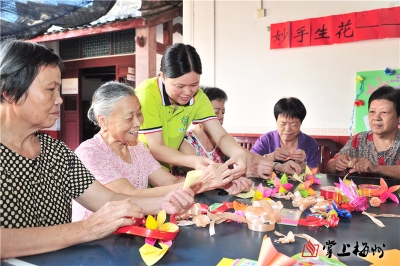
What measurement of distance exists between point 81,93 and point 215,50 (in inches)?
160

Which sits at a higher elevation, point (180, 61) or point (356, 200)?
point (180, 61)

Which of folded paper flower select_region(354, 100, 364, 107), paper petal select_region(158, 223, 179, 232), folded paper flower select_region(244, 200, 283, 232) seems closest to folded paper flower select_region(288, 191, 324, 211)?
folded paper flower select_region(244, 200, 283, 232)

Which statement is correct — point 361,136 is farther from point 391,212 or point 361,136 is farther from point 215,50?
point 215,50

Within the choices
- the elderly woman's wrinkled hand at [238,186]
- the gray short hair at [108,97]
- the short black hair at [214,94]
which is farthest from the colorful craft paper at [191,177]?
the short black hair at [214,94]

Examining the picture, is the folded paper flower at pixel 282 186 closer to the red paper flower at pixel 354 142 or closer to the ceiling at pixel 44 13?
the red paper flower at pixel 354 142

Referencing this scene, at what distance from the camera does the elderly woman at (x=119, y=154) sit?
159 centimetres

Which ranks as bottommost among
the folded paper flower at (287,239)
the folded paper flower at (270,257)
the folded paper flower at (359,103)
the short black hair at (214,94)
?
the folded paper flower at (287,239)

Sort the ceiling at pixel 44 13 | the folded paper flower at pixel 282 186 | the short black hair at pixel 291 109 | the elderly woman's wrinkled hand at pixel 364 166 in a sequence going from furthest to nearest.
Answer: the ceiling at pixel 44 13, the short black hair at pixel 291 109, the elderly woman's wrinkled hand at pixel 364 166, the folded paper flower at pixel 282 186

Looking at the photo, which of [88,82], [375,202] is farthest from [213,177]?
[88,82]

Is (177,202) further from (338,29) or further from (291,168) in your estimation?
(338,29)

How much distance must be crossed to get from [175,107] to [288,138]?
1.25 meters

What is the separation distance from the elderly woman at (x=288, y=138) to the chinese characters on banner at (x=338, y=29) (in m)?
1.51

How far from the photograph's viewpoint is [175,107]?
2320mm

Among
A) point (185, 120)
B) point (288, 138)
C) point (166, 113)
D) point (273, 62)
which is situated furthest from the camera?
point (273, 62)
